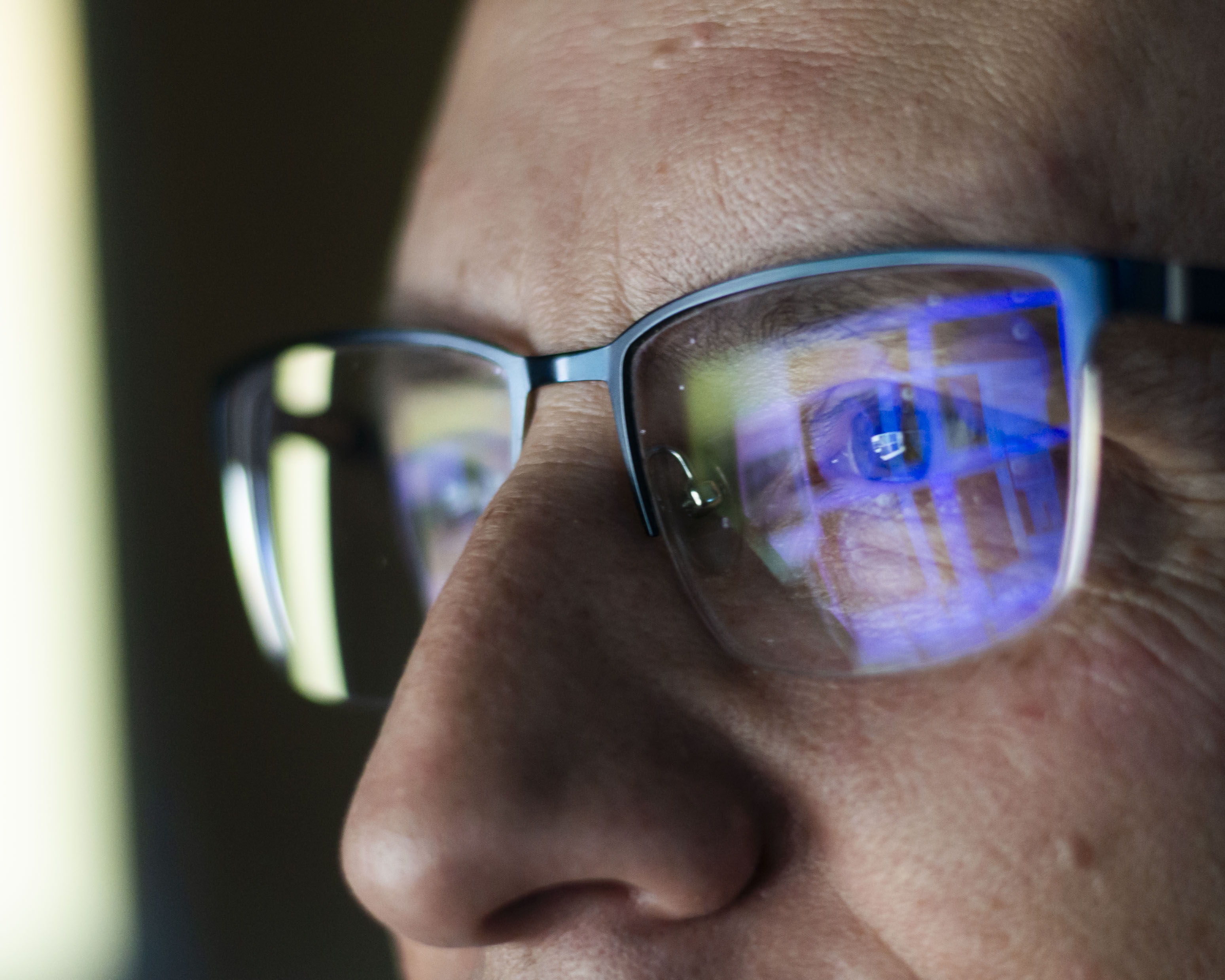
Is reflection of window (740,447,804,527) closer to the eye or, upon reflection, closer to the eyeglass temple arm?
the eye

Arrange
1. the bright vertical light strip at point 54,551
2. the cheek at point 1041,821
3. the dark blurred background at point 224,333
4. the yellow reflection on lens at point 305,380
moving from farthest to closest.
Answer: the dark blurred background at point 224,333 → the bright vertical light strip at point 54,551 → the yellow reflection on lens at point 305,380 → the cheek at point 1041,821

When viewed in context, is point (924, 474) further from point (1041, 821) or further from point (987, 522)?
point (1041, 821)

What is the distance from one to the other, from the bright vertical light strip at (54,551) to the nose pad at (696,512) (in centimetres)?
118

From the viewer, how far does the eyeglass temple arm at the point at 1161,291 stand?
1.67 feet

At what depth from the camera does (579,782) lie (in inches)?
22.1

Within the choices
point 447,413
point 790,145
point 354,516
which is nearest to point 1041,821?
point 790,145

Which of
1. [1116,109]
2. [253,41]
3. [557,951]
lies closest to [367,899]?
[557,951]

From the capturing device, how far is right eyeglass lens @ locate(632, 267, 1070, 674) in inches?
21.5

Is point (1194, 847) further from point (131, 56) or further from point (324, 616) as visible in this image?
point (131, 56)

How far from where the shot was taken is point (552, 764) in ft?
1.86

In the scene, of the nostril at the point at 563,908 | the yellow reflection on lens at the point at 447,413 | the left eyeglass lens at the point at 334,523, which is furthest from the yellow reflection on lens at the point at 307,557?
the nostril at the point at 563,908

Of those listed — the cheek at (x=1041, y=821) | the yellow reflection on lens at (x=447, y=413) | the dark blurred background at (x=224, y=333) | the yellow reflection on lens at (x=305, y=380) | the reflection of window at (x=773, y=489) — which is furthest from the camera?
the dark blurred background at (x=224, y=333)

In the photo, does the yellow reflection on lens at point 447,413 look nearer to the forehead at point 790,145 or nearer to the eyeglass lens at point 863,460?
the forehead at point 790,145

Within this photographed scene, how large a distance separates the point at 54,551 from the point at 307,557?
606mm
